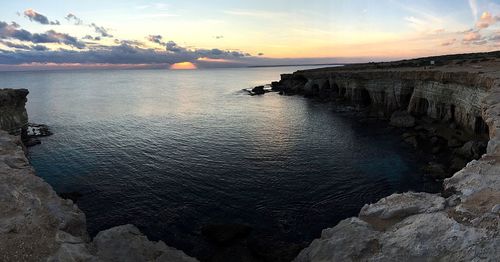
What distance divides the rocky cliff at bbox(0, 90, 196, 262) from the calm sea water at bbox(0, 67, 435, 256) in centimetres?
756

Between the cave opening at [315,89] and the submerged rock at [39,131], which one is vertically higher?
the cave opening at [315,89]

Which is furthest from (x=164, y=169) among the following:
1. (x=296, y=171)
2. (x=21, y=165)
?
(x=21, y=165)

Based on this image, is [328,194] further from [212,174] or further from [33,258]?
[33,258]

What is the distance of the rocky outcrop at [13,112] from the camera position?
49075 millimetres

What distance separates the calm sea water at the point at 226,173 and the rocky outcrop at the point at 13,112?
4.75 metres

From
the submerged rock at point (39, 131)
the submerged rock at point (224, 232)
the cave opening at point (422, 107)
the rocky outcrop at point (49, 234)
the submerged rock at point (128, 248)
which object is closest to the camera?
the rocky outcrop at point (49, 234)

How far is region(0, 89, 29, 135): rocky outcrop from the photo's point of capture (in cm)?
4908

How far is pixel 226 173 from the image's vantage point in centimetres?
3559

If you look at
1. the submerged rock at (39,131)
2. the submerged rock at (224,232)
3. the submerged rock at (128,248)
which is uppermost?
the submerged rock at (128,248)

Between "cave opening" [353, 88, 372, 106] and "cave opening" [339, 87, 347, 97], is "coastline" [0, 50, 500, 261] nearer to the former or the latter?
"cave opening" [353, 88, 372, 106]

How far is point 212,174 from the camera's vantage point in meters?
35.3

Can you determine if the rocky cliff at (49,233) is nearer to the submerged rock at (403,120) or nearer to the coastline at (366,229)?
the coastline at (366,229)

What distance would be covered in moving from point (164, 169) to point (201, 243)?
51.6 ft

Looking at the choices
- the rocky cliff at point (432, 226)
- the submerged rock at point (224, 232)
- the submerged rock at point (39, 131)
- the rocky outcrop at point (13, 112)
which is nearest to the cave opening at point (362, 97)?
the rocky cliff at point (432, 226)
